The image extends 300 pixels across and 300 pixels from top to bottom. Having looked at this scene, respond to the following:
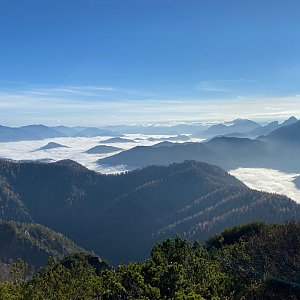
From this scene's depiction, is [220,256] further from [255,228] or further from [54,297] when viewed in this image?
[255,228]

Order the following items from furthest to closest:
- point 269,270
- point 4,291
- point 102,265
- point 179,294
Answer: point 102,265 → point 269,270 → point 4,291 → point 179,294

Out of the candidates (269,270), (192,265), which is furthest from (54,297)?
(269,270)

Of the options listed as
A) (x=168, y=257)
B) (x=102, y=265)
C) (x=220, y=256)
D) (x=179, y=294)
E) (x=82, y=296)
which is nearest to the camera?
(x=179, y=294)

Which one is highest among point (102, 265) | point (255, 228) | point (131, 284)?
point (131, 284)

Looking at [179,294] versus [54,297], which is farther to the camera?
[54,297]

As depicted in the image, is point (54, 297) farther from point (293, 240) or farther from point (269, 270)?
point (293, 240)

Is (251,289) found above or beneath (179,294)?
beneath
